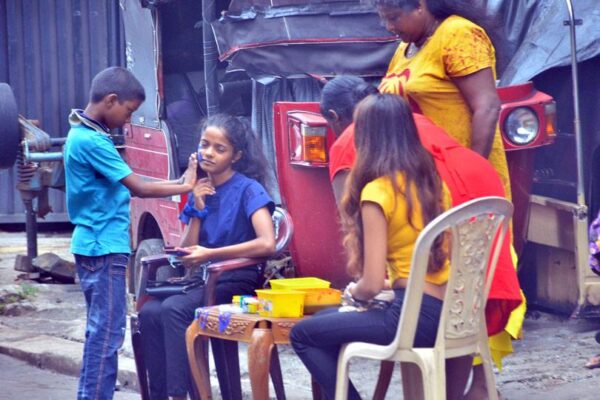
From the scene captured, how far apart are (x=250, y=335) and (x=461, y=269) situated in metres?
0.91

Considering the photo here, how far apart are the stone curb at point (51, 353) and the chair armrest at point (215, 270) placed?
1535 millimetres

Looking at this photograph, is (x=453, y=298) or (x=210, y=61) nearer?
(x=453, y=298)

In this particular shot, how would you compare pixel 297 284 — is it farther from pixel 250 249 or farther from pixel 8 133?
pixel 8 133

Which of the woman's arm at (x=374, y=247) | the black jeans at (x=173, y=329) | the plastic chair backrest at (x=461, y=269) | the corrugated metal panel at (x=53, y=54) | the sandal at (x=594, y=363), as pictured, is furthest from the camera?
the corrugated metal panel at (x=53, y=54)

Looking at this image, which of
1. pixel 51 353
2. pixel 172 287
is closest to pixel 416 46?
pixel 172 287

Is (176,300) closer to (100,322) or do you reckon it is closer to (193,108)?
(100,322)

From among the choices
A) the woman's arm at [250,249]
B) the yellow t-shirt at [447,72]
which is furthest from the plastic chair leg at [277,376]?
the yellow t-shirt at [447,72]

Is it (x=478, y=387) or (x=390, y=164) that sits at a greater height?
(x=390, y=164)

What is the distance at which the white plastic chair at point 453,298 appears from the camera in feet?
11.9

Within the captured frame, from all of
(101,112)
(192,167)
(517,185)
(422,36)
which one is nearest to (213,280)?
(192,167)

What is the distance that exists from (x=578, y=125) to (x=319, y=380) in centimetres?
245

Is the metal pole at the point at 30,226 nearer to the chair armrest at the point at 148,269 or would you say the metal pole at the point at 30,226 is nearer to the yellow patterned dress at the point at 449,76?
the chair armrest at the point at 148,269

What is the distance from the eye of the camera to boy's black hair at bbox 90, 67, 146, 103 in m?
4.93

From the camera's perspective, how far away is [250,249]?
481 centimetres
